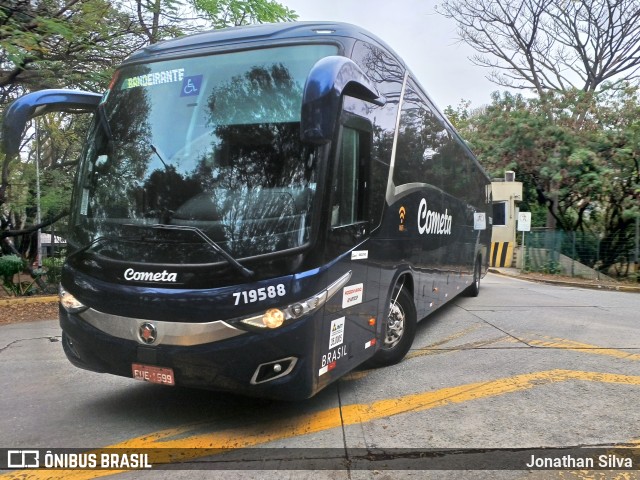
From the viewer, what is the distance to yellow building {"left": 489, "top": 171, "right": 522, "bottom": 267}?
21.1 metres

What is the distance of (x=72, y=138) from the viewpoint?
17.1m

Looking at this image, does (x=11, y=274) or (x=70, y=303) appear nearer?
(x=70, y=303)

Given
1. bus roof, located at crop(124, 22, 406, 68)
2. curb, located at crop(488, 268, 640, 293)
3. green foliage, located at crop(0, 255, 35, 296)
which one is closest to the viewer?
bus roof, located at crop(124, 22, 406, 68)

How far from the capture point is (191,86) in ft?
13.9

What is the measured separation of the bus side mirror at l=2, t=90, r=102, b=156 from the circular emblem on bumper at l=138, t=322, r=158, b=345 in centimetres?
185

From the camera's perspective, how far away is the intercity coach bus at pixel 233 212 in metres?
3.63

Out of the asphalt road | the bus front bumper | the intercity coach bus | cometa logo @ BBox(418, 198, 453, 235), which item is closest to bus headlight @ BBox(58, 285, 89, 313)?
the intercity coach bus

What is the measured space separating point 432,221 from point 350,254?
2.98 metres

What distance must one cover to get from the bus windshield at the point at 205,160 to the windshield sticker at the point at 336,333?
79cm

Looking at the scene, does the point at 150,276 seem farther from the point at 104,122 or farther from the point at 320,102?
the point at 320,102

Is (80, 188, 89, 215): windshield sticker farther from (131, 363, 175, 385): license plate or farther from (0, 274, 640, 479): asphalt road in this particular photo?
(0, 274, 640, 479): asphalt road

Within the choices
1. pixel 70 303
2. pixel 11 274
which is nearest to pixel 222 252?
pixel 70 303

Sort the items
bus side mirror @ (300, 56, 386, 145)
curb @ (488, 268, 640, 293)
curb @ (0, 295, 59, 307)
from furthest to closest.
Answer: curb @ (488, 268, 640, 293), curb @ (0, 295, 59, 307), bus side mirror @ (300, 56, 386, 145)

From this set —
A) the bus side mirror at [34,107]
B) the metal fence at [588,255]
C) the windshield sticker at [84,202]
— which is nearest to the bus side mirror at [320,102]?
the windshield sticker at [84,202]
